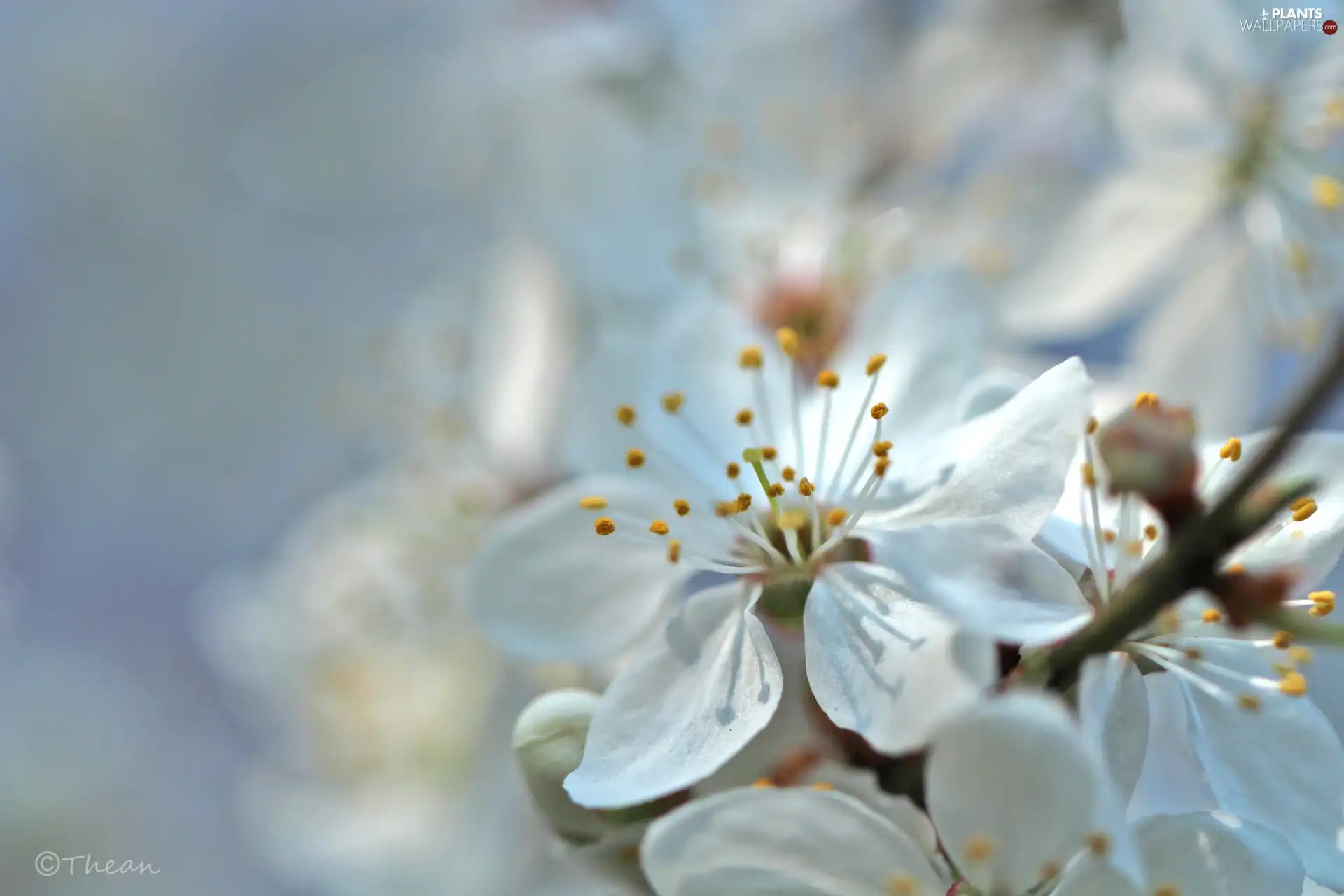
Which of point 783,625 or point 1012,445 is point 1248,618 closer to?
point 1012,445

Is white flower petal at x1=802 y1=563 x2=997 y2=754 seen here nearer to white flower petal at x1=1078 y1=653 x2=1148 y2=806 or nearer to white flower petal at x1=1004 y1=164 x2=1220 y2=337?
white flower petal at x1=1078 y1=653 x2=1148 y2=806

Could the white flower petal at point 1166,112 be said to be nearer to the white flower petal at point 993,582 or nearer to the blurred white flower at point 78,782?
the white flower petal at point 993,582

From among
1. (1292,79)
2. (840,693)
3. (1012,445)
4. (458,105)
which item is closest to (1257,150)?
(1292,79)

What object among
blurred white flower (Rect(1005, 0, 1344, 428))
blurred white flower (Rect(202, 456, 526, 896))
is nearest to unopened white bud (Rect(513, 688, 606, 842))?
blurred white flower (Rect(202, 456, 526, 896))

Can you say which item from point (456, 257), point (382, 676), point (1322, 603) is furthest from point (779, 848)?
point (456, 257)

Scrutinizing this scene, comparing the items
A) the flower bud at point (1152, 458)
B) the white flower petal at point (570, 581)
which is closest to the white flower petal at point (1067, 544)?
the flower bud at point (1152, 458)

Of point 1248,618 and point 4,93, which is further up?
point 4,93
